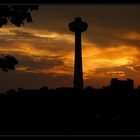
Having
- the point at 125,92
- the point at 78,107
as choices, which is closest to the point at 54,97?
the point at 78,107

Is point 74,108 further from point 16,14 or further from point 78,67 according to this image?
point 78,67

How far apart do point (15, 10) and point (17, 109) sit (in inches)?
520

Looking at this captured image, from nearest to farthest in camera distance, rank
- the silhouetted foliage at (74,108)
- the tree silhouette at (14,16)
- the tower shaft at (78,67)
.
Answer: the tree silhouette at (14,16) < the silhouetted foliage at (74,108) < the tower shaft at (78,67)

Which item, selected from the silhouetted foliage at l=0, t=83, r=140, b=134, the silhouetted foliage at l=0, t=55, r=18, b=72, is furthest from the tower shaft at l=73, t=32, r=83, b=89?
the silhouetted foliage at l=0, t=55, r=18, b=72

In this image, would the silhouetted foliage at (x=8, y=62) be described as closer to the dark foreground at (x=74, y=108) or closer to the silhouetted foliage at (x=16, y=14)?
the silhouetted foliage at (x=16, y=14)

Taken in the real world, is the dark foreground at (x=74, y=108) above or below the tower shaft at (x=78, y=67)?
below

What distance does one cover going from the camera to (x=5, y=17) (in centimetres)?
655

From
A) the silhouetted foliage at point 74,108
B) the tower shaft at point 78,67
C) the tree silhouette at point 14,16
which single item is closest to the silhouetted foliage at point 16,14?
the tree silhouette at point 14,16

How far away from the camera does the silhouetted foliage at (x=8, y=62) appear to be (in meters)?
6.66

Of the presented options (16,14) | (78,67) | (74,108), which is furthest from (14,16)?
(78,67)

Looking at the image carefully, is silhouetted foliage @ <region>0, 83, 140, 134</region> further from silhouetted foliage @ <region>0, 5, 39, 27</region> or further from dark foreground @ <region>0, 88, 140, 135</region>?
silhouetted foliage @ <region>0, 5, 39, 27</region>

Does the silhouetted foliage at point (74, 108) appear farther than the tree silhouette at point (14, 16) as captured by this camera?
Yes

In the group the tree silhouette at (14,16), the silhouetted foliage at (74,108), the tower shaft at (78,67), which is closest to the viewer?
the tree silhouette at (14,16)
